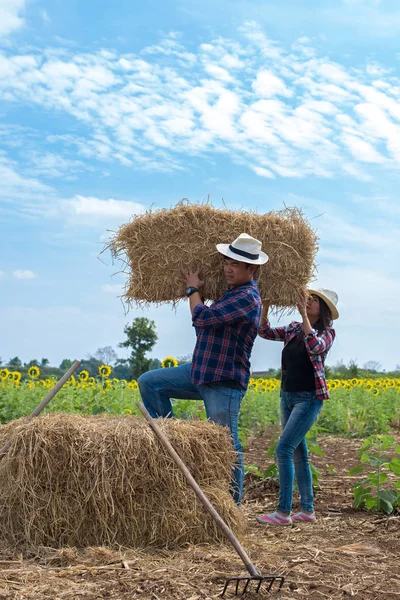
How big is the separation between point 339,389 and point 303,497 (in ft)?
30.1

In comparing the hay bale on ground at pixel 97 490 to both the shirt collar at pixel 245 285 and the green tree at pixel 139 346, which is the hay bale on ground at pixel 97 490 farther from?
the green tree at pixel 139 346

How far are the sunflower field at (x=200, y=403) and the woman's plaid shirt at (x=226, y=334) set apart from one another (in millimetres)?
2074

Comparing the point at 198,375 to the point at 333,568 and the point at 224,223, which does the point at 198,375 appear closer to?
the point at 224,223

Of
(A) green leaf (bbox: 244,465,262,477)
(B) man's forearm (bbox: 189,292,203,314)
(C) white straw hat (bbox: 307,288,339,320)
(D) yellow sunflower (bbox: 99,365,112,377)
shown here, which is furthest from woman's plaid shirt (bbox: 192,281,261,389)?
(D) yellow sunflower (bbox: 99,365,112,377)

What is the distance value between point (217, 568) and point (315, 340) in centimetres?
187

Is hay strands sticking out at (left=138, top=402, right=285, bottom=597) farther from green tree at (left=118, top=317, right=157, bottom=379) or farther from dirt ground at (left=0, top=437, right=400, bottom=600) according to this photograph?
green tree at (left=118, top=317, right=157, bottom=379)

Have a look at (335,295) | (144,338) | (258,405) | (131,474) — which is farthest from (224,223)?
(144,338)

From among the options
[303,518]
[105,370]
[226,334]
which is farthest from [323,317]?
[105,370]

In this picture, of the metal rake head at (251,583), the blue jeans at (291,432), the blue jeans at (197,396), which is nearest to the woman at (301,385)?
the blue jeans at (291,432)

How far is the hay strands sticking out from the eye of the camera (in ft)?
12.0

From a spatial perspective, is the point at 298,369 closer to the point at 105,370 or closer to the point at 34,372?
the point at 105,370

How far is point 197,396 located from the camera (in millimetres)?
5223

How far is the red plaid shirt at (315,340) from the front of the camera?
17.1 ft

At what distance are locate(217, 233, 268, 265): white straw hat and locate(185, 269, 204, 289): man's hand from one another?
1.01ft
